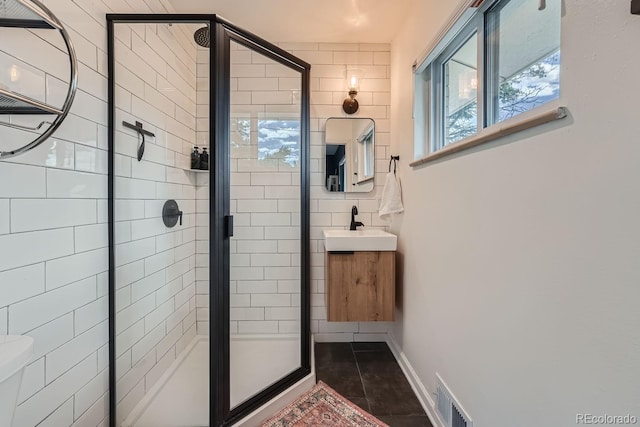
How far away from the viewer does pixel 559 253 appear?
0.79 meters

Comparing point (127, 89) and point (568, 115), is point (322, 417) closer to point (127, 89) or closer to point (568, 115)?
point (568, 115)

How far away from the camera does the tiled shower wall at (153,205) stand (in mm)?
1539

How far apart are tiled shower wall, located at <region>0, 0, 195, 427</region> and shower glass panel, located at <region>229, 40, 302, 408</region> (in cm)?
56

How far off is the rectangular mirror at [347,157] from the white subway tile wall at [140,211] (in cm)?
7

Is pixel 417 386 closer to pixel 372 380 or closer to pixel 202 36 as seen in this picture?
pixel 372 380

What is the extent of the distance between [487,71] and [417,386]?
1.78 meters

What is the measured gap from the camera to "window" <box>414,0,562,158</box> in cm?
93

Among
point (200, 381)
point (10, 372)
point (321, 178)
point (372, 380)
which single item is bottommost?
point (372, 380)

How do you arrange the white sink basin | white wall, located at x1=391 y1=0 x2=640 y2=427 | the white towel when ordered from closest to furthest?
white wall, located at x1=391 y1=0 x2=640 y2=427 < the white sink basin < the white towel

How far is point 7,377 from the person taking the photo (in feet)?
2.27

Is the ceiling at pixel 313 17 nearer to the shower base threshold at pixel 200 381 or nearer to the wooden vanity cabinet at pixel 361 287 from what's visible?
the wooden vanity cabinet at pixel 361 287

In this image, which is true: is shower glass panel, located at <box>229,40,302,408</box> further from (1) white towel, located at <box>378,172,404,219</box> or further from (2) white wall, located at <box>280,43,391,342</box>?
(1) white towel, located at <box>378,172,404,219</box>

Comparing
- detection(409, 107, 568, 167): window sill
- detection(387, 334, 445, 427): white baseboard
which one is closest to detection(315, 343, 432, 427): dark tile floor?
detection(387, 334, 445, 427): white baseboard

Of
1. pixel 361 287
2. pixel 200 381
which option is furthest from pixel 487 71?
pixel 200 381
